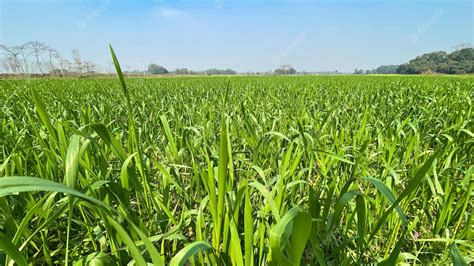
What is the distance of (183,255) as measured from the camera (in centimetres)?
56

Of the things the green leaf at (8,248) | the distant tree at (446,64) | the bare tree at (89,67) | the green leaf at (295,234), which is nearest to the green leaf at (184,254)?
the green leaf at (295,234)

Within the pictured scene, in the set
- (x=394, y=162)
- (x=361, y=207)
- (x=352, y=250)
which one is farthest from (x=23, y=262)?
(x=394, y=162)

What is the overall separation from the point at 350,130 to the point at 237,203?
2309 mm

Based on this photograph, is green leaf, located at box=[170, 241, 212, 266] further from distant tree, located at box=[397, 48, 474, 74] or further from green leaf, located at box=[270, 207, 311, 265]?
distant tree, located at box=[397, 48, 474, 74]

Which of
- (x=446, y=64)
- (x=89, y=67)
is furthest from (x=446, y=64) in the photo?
(x=89, y=67)

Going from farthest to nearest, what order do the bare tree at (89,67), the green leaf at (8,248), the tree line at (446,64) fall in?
1. the tree line at (446,64)
2. the bare tree at (89,67)
3. the green leaf at (8,248)

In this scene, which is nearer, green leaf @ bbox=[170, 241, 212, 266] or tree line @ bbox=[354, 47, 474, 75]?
green leaf @ bbox=[170, 241, 212, 266]

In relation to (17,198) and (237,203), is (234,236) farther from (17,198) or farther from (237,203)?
(17,198)

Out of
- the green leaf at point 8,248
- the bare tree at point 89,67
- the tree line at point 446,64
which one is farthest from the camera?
the tree line at point 446,64

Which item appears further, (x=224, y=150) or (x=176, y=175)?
(x=176, y=175)

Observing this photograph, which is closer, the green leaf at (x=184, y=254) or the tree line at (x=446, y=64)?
the green leaf at (x=184, y=254)

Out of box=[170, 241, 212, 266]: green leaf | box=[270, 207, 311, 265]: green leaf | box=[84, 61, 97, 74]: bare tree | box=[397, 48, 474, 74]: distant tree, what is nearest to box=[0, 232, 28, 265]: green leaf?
box=[170, 241, 212, 266]: green leaf

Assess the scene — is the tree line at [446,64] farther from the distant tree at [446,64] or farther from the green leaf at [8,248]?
the green leaf at [8,248]

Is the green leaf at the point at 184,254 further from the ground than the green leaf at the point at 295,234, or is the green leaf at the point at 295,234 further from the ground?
the green leaf at the point at 295,234
